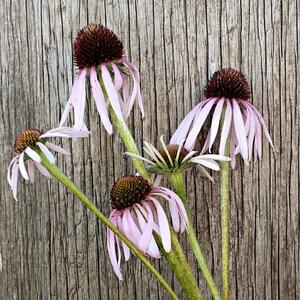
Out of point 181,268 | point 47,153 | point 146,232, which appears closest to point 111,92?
point 47,153

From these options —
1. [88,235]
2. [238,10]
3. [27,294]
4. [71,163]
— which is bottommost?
[27,294]

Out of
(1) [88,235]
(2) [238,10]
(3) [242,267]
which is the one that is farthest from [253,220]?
(2) [238,10]

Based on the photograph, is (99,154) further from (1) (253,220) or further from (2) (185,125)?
(1) (253,220)

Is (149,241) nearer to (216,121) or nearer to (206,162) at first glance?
(206,162)

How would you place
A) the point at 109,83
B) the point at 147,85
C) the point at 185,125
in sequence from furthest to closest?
the point at 147,85
the point at 185,125
the point at 109,83

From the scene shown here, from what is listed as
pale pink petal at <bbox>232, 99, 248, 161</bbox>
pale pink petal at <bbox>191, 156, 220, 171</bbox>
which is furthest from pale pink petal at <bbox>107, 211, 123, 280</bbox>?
pale pink petal at <bbox>232, 99, 248, 161</bbox>

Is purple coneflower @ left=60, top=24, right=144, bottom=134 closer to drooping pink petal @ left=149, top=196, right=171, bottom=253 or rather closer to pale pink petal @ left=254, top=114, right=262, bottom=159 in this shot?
drooping pink petal @ left=149, top=196, right=171, bottom=253

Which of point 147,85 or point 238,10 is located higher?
point 238,10
